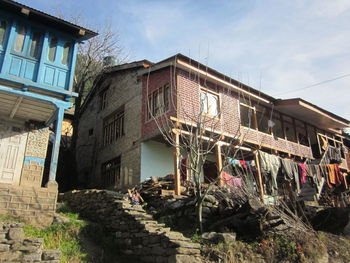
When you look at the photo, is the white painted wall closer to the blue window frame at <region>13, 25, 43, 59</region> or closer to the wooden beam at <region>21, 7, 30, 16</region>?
the blue window frame at <region>13, 25, 43, 59</region>

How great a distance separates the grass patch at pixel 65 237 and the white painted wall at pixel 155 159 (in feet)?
17.5

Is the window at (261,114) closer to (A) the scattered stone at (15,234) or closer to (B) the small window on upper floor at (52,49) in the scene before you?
(B) the small window on upper floor at (52,49)

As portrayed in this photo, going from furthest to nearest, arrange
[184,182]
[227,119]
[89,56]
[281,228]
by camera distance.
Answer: [89,56]
[227,119]
[184,182]
[281,228]

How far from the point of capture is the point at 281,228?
30.2 feet

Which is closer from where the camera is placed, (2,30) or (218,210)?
(218,210)

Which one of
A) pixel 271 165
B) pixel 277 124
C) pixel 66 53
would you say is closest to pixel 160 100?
pixel 66 53

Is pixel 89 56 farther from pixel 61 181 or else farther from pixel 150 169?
pixel 150 169

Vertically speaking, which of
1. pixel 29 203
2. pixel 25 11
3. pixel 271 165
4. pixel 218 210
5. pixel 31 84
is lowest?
pixel 218 210

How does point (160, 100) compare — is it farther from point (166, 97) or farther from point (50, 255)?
point (50, 255)

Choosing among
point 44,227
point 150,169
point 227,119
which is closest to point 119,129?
point 150,169

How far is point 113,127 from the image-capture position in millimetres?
19031

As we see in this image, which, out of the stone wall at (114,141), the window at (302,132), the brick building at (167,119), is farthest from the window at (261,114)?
the stone wall at (114,141)

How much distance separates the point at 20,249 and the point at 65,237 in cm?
217

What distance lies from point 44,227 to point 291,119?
54.2ft
